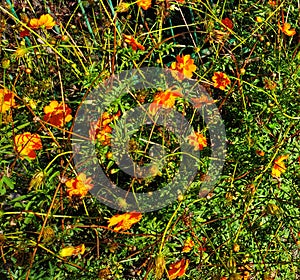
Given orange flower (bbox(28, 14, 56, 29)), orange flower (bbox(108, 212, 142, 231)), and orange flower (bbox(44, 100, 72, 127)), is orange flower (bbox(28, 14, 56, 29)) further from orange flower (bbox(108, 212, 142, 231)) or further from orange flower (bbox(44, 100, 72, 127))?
orange flower (bbox(108, 212, 142, 231))

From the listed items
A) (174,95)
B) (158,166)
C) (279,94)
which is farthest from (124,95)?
(279,94)

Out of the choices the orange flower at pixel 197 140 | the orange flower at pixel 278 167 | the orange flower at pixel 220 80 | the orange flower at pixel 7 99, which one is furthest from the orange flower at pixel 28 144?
the orange flower at pixel 278 167

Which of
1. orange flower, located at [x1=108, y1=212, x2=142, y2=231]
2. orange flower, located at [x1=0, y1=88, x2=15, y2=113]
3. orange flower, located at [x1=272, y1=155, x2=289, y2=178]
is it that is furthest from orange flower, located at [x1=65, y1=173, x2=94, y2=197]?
orange flower, located at [x1=272, y1=155, x2=289, y2=178]

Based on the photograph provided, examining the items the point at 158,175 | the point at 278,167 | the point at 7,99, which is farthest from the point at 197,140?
the point at 7,99

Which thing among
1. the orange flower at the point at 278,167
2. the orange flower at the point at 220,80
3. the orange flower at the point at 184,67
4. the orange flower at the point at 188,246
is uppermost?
the orange flower at the point at 184,67

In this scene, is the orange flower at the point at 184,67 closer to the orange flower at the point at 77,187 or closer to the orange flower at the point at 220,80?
the orange flower at the point at 220,80
